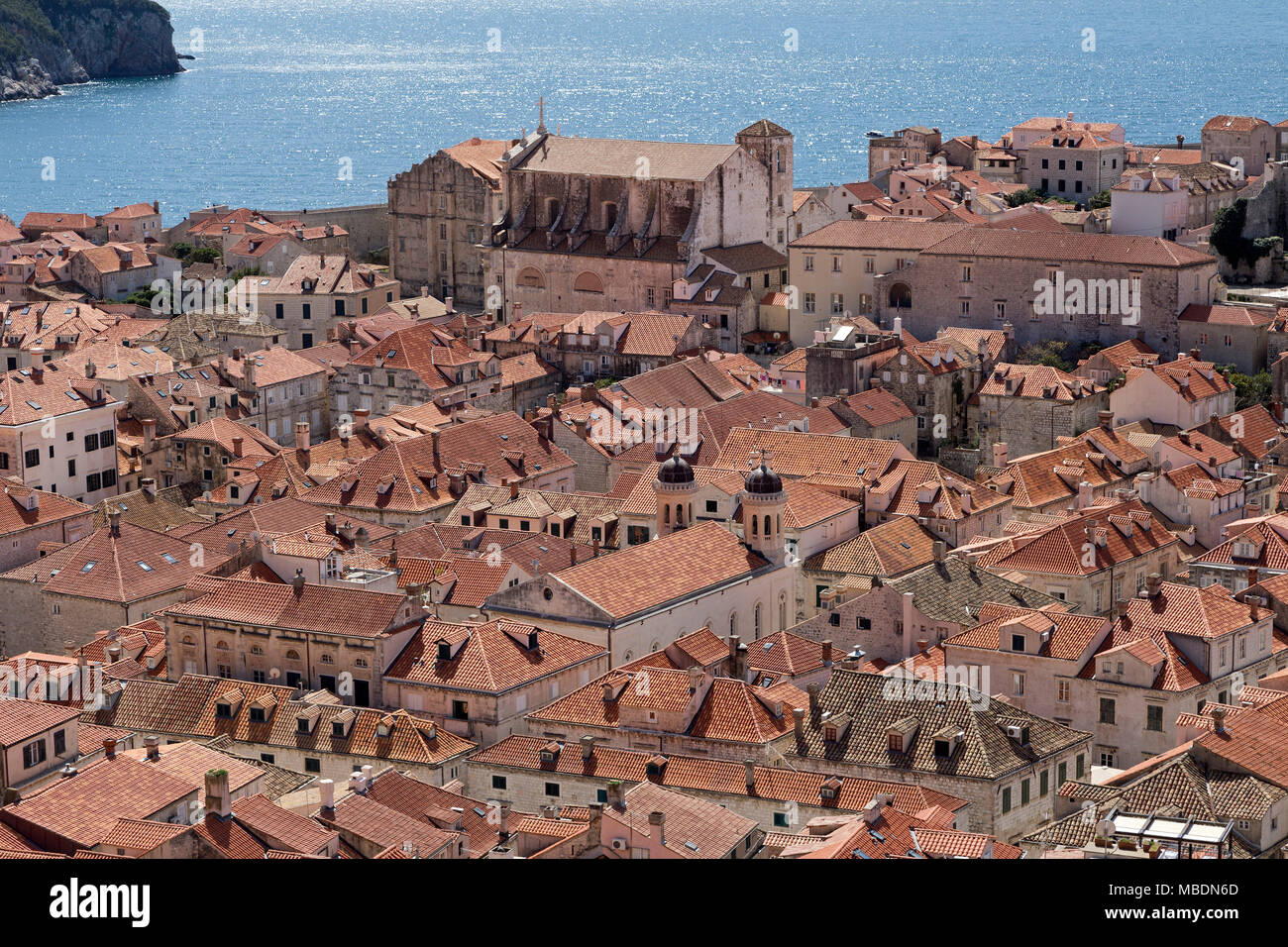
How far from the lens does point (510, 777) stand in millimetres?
46281

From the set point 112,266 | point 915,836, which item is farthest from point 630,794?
point 112,266

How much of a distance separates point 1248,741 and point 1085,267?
3925 cm

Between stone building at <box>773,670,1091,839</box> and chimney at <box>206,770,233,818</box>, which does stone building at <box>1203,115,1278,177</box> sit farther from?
chimney at <box>206,770,233,818</box>

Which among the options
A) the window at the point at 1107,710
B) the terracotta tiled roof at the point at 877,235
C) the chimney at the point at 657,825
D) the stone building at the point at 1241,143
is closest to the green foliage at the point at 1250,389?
the terracotta tiled roof at the point at 877,235

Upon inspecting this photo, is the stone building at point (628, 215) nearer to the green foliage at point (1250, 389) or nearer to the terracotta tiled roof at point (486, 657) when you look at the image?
the green foliage at point (1250, 389)

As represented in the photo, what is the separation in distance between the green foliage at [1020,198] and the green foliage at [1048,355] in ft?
87.7

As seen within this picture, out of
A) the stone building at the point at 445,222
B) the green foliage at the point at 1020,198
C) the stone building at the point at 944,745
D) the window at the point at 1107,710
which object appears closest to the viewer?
the stone building at the point at 944,745

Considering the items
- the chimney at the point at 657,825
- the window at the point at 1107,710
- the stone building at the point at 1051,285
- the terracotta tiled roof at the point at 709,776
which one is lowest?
the window at the point at 1107,710

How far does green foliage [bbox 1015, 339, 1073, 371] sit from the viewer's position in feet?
259

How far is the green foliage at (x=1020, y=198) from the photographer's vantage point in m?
107

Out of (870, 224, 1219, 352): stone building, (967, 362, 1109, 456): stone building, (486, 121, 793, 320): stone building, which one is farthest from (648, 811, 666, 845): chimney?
(486, 121, 793, 320): stone building

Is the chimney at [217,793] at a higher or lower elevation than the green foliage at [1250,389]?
higher
